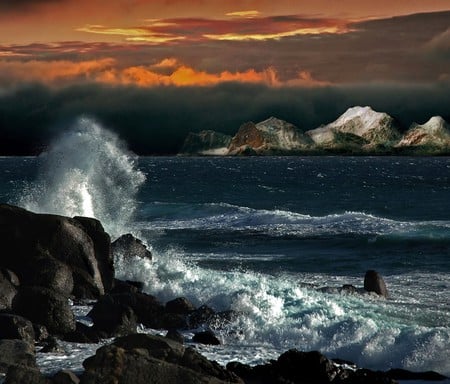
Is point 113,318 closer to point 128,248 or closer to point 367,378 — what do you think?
point 367,378

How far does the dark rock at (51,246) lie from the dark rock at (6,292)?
2170 mm

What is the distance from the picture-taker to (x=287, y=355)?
20.6m

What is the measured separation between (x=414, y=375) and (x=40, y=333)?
940cm

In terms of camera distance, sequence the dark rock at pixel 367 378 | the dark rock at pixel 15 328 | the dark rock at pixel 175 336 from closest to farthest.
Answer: the dark rock at pixel 367 378
the dark rock at pixel 15 328
the dark rock at pixel 175 336

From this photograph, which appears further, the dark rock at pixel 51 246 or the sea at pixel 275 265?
the dark rock at pixel 51 246

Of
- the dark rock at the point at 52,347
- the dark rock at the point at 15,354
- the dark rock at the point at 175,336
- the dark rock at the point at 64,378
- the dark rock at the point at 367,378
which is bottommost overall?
the dark rock at the point at 175,336

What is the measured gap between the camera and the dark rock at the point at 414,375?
21.3 meters

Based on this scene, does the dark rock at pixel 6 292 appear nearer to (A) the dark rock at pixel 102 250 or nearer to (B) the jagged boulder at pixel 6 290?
(B) the jagged boulder at pixel 6 290

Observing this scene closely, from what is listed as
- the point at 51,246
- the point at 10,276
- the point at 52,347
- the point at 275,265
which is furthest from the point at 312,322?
the point at 275,265

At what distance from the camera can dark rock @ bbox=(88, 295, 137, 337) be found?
24.7 meters

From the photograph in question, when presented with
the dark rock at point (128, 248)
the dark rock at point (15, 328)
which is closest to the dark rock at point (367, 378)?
the dark rock at point (15, 328)

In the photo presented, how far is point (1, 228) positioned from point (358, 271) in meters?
17.7

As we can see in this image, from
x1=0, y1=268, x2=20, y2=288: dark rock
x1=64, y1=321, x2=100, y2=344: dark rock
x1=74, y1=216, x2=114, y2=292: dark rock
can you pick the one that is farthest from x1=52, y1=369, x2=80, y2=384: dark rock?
x1=74, y1=216, x2=114, y2=292: dark rock

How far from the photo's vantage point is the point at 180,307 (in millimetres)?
28109
